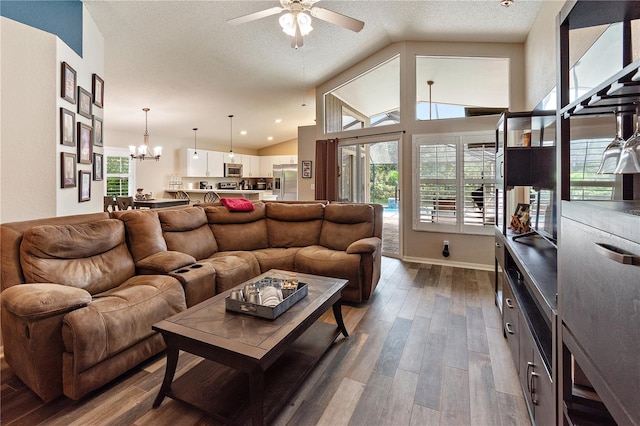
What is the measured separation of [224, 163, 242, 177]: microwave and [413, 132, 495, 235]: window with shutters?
6366mm

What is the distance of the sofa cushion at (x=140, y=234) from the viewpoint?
8.82 ft

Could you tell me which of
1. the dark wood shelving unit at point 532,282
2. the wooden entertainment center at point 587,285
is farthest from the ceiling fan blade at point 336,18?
the wooden entertainment center at point 587,285

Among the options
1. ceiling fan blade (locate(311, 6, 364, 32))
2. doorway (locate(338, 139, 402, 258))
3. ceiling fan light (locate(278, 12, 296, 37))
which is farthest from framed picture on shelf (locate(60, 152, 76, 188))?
doorway (locate(338, 139, 402, 258))

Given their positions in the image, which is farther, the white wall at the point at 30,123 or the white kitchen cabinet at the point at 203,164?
the white kitchen cabinet at the point at 203,164

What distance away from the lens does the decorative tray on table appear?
5.69 feet

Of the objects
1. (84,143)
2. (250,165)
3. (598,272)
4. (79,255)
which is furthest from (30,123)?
(250,165)

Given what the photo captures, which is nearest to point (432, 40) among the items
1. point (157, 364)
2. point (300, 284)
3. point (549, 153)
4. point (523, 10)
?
point (523, 10)

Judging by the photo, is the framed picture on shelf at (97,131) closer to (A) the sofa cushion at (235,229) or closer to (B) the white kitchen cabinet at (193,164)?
(A) the sofa cushion at (235,229)

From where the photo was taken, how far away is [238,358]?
1.42m

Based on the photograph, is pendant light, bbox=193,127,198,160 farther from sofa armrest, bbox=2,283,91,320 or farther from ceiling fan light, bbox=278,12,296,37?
sofa armrest, bbox=2,283,91,320

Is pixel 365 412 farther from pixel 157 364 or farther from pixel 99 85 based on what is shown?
pixel 99 85

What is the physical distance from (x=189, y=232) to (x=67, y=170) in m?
1.19

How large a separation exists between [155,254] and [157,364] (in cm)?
99

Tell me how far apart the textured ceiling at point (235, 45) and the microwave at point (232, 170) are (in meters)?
2.70
